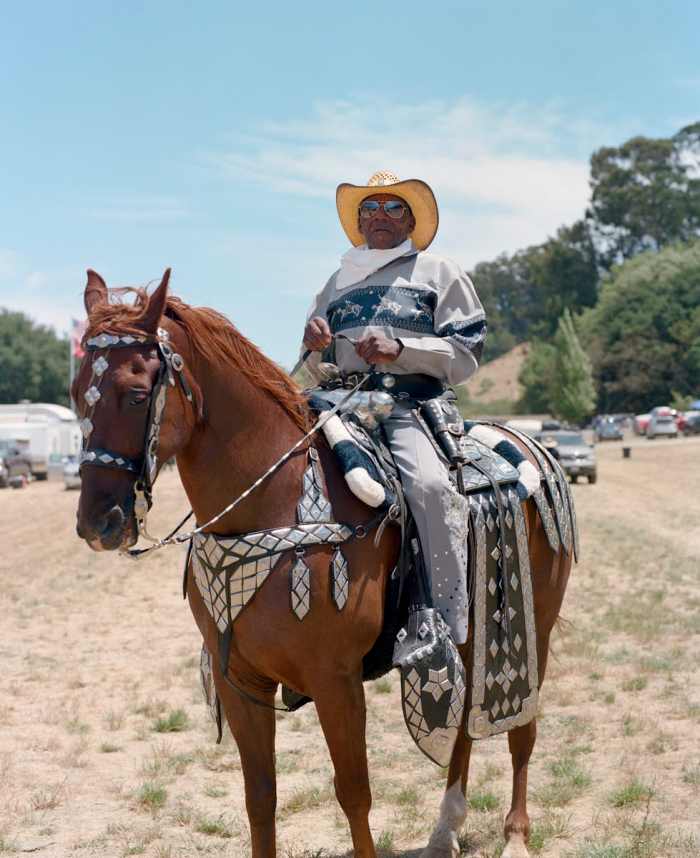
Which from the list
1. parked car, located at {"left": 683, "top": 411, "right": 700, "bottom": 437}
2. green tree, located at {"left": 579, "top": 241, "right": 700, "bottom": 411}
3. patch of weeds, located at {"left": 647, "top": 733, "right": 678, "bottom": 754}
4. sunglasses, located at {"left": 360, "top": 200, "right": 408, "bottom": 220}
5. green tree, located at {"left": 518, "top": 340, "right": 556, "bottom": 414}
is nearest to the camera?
sunglasses, located at {"left": 360, "top": 200, "right": 408, "bottom": 220}

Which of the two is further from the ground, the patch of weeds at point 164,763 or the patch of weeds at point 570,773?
the patch of weeds at point 570,773

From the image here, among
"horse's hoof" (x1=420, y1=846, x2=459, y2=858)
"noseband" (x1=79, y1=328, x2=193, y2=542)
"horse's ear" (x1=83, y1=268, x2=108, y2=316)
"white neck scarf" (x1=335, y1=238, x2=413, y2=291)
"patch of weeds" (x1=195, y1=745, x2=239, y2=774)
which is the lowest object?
"patch of weeds" (x1=195, y1=745, x2=239, y2=774)

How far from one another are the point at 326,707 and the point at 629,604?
378 inches

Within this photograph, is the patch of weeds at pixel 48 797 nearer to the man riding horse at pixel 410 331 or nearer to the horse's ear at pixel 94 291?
the man riding horse at pixel 410 331

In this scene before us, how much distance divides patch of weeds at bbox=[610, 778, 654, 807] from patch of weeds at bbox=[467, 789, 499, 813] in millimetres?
654

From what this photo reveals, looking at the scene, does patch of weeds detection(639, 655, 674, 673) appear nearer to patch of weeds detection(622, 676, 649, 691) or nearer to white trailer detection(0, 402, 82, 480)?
patch of weeds detection(622, 676, 649, 691)

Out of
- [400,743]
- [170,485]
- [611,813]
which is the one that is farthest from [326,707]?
[170,485]

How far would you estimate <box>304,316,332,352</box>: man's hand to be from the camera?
4.72 meters

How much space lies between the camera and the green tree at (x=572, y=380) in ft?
265

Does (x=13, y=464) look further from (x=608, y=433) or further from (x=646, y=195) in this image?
(x=646, y=195)

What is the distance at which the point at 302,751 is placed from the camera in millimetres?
7359

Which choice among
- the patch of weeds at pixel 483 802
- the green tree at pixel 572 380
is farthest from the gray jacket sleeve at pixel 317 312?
the green tree at pixel 572 380

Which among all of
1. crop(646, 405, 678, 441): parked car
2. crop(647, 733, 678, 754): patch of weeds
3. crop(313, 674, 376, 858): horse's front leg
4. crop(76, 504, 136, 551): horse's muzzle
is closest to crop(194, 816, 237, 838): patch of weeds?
crop(313, 674, 376, 858): horse's front leg

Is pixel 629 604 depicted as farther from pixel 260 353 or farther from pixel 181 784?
pixel 260 353
